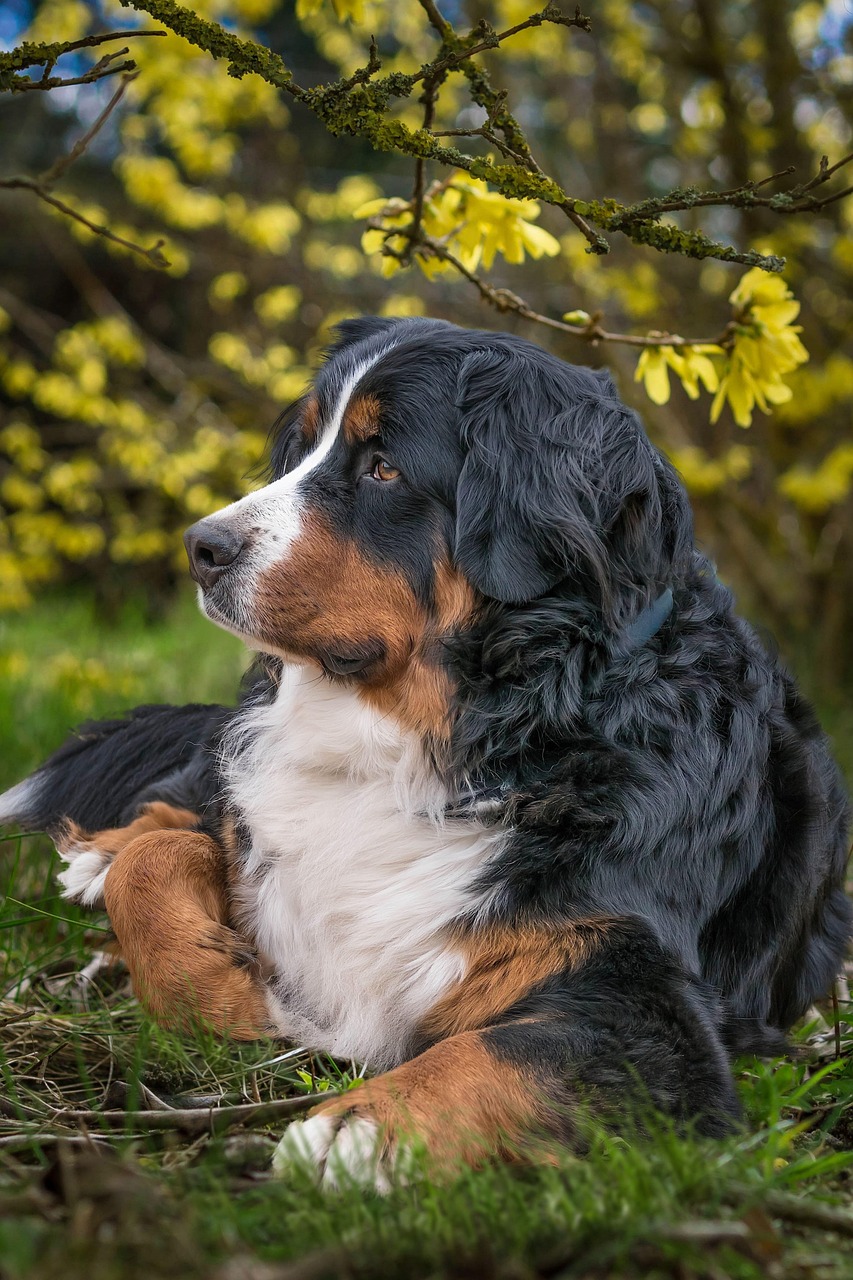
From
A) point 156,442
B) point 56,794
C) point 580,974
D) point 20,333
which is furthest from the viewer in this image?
point 20,333

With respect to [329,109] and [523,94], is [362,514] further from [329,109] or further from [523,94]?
[523,94]

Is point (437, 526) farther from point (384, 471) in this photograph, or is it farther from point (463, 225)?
point (463, 225)

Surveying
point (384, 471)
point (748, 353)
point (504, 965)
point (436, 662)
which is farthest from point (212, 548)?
point (748, 353)

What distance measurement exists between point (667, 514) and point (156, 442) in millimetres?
6192

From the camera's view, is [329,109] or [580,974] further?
[329,109]

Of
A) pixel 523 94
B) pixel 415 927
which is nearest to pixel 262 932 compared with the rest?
pixel 415 927

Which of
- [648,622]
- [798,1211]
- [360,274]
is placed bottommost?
[798,1211]

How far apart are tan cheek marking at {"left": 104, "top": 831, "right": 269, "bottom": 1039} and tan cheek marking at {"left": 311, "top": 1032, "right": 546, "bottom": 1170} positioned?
1.84 ft

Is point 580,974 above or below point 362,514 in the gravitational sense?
below

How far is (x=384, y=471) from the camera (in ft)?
8.92

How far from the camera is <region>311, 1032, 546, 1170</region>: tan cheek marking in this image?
1909 millimetres

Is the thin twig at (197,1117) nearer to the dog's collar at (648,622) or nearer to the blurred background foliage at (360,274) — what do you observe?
A: the dog's collar at (648,622)

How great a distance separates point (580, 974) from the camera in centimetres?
221

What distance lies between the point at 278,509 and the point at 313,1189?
147cm
